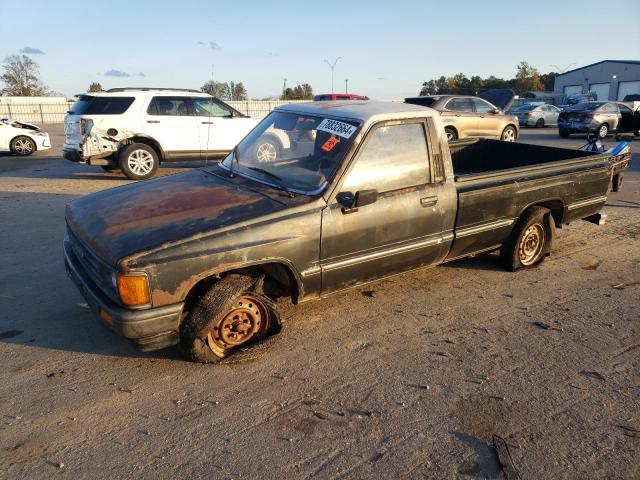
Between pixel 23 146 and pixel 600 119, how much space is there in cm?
2080

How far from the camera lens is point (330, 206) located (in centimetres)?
352

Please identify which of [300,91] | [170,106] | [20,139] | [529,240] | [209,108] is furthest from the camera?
[300,91]

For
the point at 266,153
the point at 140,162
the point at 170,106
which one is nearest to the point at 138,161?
the point at 140,162

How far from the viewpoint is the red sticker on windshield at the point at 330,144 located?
3779mm

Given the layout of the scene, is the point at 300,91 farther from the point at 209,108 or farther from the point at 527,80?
the point at 209,108

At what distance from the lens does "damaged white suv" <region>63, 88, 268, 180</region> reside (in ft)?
32.7

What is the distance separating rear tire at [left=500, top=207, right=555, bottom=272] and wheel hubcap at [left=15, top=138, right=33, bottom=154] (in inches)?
602

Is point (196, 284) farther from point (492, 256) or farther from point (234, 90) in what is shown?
point (234, 90)

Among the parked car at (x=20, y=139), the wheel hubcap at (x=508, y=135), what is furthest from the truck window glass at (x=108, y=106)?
the wheel hubcap at (x=508, y=135)

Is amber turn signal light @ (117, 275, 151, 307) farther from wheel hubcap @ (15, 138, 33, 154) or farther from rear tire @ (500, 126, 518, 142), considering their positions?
wheel hubcap @ (15, 138, 33, 154)

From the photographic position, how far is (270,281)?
11.9 ft

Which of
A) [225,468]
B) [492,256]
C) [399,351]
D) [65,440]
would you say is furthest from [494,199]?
[65,440]

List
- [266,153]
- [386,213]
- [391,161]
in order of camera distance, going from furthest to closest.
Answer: [266,153]
[391,161]
[386,213]

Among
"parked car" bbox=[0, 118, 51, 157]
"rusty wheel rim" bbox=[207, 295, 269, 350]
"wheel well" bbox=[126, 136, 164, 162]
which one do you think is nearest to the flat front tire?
"rusty wheel rim" bbox=[207, 295, 269, 350]
